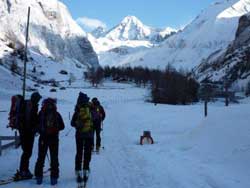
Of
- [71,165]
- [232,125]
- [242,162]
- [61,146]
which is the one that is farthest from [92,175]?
[61,146]

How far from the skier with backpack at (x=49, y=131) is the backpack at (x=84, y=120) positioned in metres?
0.46

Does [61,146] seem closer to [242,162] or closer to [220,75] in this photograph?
[242,162]

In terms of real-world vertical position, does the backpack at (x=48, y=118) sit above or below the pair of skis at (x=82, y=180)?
above

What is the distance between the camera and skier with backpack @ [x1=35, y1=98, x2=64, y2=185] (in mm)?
9516

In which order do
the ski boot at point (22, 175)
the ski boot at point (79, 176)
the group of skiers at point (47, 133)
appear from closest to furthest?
the group of skiers at point (47, 133) → the ski boot at point (79, 176) → the ski boot at point (22, 175)

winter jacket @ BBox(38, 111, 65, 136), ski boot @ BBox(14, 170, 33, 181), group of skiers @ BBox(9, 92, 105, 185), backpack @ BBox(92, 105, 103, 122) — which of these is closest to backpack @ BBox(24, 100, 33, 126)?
group of skiers @ BBox(9, 92, 105, 185)

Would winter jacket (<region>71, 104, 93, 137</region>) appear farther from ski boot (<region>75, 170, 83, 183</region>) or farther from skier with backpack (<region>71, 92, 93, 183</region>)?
ski boot (<region>75, 170, 83, 183</region>)

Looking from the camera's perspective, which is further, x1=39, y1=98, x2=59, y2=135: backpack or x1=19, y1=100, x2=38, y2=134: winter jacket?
x1=19, y1=100, x2=38, y2=134: winter jacket

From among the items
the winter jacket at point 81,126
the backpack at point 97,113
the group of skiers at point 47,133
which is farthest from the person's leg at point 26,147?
the backpack at point 97,113

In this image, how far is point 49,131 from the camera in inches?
375

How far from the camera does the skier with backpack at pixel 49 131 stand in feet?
31.2

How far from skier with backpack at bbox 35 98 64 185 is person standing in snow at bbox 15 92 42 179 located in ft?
1.42

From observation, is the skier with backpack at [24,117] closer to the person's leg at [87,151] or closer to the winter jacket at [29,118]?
the winter jacket at [29,118]

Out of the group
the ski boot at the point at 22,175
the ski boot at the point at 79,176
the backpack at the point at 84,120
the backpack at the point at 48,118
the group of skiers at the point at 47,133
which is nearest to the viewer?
the backpack at the point at 48,118
